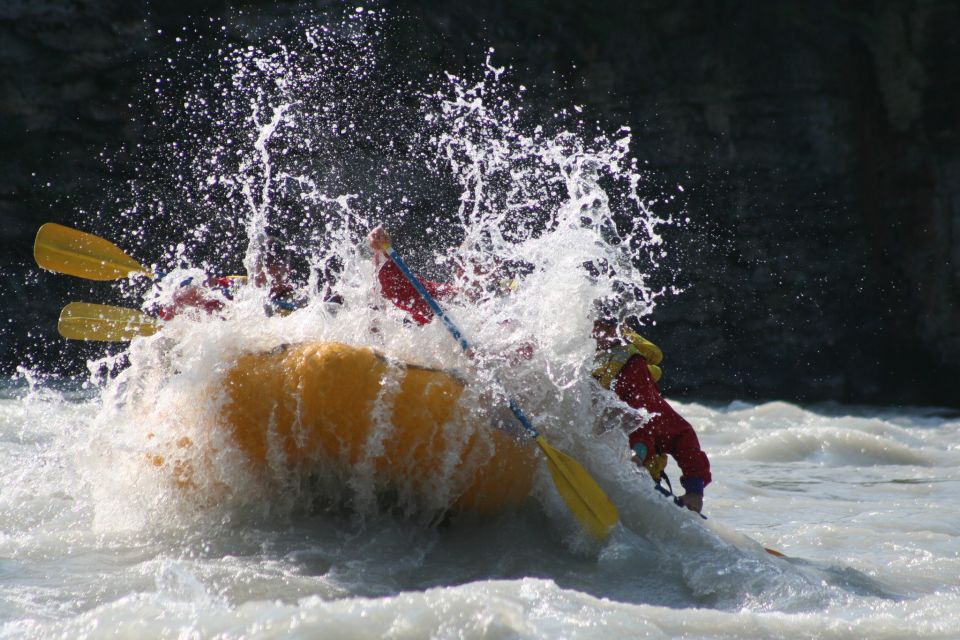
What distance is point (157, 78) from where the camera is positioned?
8328 mm

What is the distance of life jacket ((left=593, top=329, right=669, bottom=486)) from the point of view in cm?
314

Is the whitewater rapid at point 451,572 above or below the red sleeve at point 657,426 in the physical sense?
below

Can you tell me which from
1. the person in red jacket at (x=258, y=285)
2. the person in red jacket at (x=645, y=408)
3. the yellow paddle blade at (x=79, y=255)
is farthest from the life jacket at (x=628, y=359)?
the yellow paddle blade at (x=79, y=255)

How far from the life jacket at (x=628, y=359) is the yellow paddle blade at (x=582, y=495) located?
364 mm

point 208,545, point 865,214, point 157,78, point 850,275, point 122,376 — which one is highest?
point 157,78

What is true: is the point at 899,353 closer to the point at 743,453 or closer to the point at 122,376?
the point at 743,453

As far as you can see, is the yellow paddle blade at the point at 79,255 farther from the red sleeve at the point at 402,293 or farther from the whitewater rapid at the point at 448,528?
the red sleeve at the point at 402,293

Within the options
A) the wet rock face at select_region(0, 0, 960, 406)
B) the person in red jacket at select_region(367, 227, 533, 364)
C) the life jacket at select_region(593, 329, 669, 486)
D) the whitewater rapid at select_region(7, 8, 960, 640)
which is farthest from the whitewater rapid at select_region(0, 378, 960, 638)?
the wet rock face at select_region(0, 0, 960, 406)

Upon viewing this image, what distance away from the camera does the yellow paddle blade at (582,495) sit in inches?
111

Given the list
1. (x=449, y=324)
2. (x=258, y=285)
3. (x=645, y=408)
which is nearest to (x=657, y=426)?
(x=645, y=408)

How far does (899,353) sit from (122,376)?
7630 millimetres

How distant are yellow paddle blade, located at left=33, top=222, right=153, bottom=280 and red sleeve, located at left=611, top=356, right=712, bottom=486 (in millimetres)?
1887

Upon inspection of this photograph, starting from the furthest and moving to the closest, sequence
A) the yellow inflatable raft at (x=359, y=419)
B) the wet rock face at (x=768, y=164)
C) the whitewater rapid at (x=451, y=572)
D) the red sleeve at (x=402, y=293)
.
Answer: the wet rock face at (x=768, y=164) < the red sleeve at (x=402, y=293) < the yellow inflatable raft at (x=359, y=419) < the whitewater rapid at (x=451, y=572)

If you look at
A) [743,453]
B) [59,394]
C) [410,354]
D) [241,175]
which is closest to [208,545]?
[410,354]
